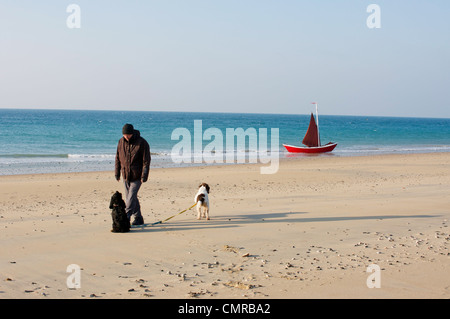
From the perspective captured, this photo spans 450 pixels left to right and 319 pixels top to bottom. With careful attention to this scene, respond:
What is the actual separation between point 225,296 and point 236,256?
1534 millimetres

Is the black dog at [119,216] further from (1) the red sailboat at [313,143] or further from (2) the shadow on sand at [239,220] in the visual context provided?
(1) the red sailboat at [313,143]

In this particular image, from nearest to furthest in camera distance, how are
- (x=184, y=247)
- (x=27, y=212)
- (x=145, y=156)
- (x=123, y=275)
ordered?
(x=123, y=275)
(x=184, y=247)
(x=145, y=156)
(x=27, y=212)

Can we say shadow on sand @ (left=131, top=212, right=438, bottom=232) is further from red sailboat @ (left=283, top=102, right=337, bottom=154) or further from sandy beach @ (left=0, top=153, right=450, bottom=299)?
red sailboat @ (left=283, top=102, right=337, bottom=154)

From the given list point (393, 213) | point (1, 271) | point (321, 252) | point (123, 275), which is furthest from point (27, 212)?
point (393, 213)

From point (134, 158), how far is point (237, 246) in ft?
7.47

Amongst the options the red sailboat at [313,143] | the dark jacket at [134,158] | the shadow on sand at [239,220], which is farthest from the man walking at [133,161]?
the red sailboat at [313,143]

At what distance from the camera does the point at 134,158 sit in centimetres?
791

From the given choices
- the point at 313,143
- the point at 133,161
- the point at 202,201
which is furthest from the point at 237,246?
the point at 313,143

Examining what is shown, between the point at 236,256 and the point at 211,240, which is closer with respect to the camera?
the point at 236,256

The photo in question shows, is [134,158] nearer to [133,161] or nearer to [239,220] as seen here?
[133,161]

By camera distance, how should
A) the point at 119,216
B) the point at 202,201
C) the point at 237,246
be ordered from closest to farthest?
the point at 237,246 < the point at 119,216 < the point at 202,201

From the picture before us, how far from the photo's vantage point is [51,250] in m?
6.63
